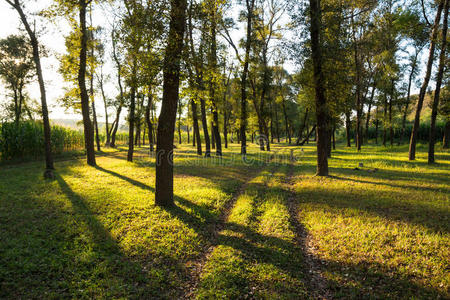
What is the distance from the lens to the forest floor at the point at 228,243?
3910 mm

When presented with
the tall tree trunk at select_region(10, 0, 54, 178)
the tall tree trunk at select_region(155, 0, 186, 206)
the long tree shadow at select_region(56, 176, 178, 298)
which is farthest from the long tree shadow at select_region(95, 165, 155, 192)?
the long tree shadow at select_region(56, 176, 178, 298)

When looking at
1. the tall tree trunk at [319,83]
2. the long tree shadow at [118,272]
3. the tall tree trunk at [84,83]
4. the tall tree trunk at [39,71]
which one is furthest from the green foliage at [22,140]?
the tall tree trunk at [319,83]

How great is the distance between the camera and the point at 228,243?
5473mm

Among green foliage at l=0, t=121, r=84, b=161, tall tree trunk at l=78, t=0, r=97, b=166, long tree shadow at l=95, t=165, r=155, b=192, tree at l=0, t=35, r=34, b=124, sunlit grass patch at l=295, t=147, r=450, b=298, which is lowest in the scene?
sunlit grass patch at l=295, t=147, r=450, b=298

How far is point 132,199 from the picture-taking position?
8.32 m

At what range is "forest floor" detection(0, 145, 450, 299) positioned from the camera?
3910 millimetres

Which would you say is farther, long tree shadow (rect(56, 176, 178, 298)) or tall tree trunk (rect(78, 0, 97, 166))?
tall tree trunk (rect(78, 0, 97, 166))

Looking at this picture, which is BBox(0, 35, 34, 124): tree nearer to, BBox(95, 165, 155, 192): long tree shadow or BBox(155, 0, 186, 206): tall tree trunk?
BBox(95, 165, 155, 192): long tree shadow

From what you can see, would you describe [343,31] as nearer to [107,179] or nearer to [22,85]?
[107,179]

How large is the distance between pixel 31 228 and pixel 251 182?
9069 millimetres

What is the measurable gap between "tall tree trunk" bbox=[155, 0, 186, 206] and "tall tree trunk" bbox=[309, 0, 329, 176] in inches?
287

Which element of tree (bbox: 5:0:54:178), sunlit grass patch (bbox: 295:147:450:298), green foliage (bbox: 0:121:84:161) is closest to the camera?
sunlit grass patch (bbox: 295:147:450:298)

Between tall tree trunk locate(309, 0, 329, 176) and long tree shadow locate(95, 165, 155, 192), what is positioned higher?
tall tree trunk locate(309, 0, 329, 176)

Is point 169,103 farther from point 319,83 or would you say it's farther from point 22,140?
point 22,140
